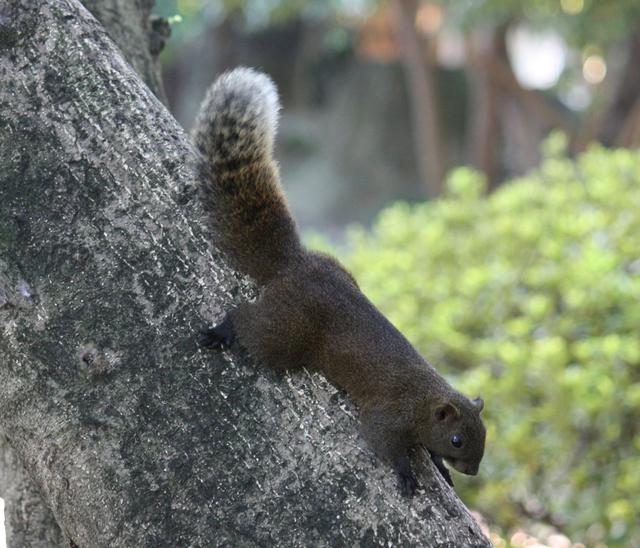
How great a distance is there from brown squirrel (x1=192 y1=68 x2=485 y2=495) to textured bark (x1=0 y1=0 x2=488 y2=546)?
0.46ft

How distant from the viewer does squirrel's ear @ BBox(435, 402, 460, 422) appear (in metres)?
2.32

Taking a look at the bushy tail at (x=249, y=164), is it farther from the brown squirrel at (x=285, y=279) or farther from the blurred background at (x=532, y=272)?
the blurred background at (x=532, y=272)

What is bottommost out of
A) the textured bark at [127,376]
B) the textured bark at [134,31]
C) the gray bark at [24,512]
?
the gray bark at [24,512]

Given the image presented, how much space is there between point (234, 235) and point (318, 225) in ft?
35.0

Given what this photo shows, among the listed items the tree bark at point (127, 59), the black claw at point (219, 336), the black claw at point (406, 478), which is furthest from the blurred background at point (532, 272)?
the black claw at point (406, 478)

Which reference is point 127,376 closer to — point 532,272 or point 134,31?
point 134,31

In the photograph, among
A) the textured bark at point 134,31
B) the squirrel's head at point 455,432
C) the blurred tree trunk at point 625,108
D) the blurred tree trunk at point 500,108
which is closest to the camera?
the textured bark at point 134,31

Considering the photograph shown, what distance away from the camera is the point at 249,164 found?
1990 mm

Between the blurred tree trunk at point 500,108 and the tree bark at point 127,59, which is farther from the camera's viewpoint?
the blurred tree trunk at point 500,108

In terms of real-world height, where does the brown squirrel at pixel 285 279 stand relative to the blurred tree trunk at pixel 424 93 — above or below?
below

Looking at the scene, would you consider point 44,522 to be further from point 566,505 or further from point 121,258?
point 566,505

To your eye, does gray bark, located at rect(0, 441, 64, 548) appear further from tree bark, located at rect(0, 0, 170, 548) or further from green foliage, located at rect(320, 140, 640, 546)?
green foliage, located at rect(320, 140, 640, 546)

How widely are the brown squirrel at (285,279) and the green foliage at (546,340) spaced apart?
1.15 m

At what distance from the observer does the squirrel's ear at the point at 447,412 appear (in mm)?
2322
